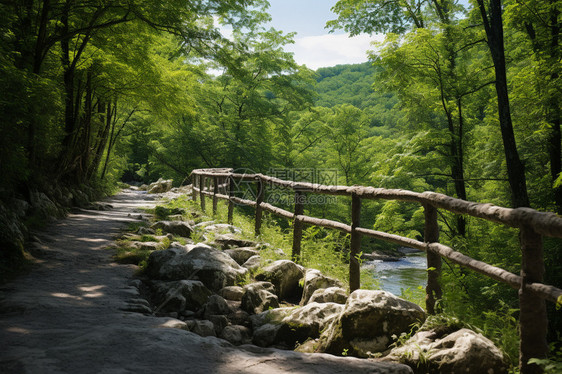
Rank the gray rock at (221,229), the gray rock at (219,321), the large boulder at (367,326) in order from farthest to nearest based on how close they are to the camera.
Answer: the gray rock at (221,229), the gray rock at (219,321), the large boulder at (367,326)

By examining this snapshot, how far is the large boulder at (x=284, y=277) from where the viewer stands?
502 centimetres

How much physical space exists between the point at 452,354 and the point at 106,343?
2.47 meters

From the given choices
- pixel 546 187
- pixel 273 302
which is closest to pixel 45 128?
pixel 273 302

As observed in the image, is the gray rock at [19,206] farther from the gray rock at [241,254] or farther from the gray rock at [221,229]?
the gray rock at [241,254]

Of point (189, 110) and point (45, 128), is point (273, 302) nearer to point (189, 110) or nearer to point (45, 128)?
point (45, 128)

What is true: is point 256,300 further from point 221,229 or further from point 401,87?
point 401,87

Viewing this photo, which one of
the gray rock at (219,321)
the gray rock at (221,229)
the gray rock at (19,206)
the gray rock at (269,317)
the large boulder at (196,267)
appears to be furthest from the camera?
the gray rock at (221,229)

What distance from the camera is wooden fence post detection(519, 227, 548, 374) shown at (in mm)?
2445

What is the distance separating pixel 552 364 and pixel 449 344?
683mm

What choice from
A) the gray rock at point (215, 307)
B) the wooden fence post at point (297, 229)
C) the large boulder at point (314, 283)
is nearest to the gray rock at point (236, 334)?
the gray rock at point (215, 307)

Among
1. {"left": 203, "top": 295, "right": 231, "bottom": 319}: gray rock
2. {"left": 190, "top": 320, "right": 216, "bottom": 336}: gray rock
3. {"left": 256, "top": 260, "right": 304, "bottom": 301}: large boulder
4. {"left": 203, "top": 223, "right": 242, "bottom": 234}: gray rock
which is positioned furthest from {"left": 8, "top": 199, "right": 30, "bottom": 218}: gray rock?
{"left": 190, "top": 320, "right": 216, "bottom": 336}: gray rock

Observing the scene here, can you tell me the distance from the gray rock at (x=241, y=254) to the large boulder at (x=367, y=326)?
3086 mm

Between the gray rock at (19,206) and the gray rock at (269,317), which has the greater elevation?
the gray rock at (19,206)

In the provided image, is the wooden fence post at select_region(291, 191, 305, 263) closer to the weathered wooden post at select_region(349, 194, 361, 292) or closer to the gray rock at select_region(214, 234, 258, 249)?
the gray rock at select_region(214, 234, 258, 249)
